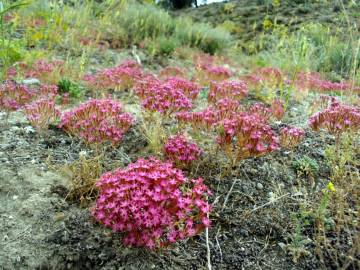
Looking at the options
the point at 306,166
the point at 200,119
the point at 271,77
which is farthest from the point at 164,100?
the point at 271,77

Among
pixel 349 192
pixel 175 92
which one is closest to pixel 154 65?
pixel 175 92

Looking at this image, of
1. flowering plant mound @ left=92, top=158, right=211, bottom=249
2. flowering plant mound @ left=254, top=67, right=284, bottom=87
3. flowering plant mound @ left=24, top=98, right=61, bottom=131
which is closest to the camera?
flowering plant mound @ left=92, top=158, right=211, bottom=249

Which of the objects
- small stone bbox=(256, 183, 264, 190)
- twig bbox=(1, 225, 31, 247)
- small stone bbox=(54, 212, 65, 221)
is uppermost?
small stone bbox=(256, 183, 264, 190)

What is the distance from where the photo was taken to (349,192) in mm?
3344

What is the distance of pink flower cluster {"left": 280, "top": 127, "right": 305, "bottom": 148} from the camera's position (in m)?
3.89

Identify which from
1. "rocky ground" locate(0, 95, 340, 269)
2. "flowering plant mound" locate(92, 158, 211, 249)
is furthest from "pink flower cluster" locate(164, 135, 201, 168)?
"flowering plant mound" locate(92, 158, 211, 249)

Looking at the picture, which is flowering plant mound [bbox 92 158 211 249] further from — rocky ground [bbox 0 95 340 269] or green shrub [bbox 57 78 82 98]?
green shrub [bbox 57 78 82 98]

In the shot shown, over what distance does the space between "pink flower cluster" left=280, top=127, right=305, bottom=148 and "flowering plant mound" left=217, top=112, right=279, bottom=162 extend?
1.63 feet

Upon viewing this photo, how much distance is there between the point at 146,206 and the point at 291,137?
6.35 ft

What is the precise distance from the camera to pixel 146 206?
251 centimetres

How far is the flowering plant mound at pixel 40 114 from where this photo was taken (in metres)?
4.14

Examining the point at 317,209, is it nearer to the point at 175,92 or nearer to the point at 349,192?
the point at 349,192

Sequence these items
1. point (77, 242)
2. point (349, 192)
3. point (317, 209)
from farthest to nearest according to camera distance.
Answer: point (349, 192) < point (317, 209) < point (77, 242)

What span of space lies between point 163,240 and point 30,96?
2.96 m
